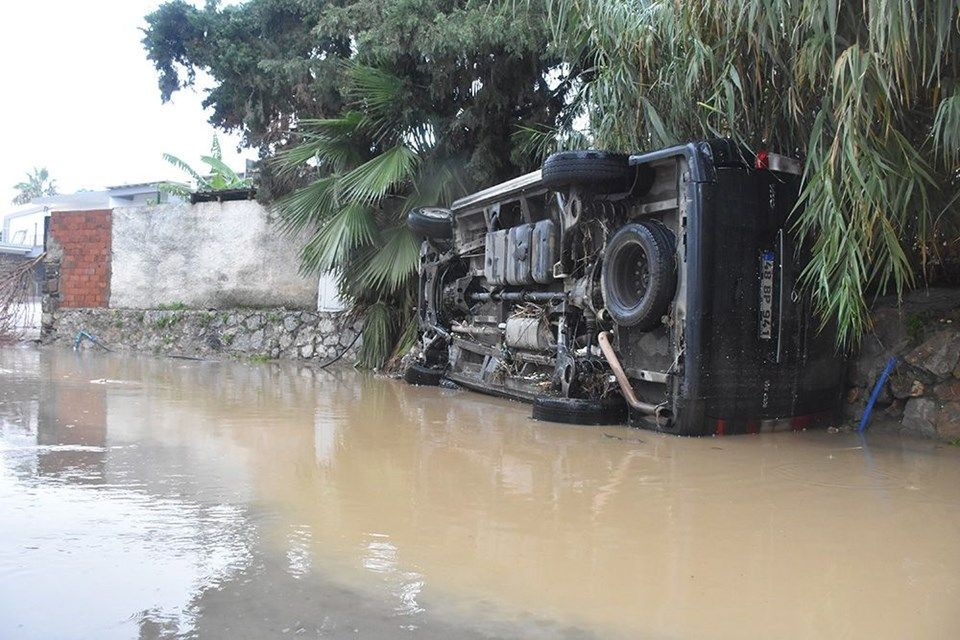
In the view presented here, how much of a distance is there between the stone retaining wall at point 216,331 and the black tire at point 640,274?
8.17 m

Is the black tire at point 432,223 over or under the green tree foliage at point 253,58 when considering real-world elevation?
under

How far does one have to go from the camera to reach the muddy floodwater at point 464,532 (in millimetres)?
2842

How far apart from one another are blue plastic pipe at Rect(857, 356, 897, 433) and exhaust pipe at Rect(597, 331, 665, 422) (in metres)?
1.77

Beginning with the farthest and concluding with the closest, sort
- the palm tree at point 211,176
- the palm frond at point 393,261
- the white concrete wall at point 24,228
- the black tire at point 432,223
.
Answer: the white concrete wall at point 24,228
the palm tree at point 211,176
the palm frond at point 393,261
the black tire at point 432,223

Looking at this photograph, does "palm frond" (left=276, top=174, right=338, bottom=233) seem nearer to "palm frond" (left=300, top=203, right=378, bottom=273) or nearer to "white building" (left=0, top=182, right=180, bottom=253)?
"palm frond" (left=300, top=203, right=378, bottom=273)

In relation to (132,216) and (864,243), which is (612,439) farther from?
(132,216)

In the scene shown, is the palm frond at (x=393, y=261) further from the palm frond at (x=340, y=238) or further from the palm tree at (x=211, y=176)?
the palm tree at (x=211, y=176)

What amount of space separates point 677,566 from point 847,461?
285 cm

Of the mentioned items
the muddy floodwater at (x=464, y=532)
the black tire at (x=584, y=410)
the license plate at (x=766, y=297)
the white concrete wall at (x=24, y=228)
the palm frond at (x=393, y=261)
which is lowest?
the muddy floodwater at (x=464, y=532)

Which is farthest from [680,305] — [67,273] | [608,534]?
[67,273]

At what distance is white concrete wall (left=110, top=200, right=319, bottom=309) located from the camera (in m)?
16.0

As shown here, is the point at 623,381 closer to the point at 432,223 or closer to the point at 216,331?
the point at 432,223

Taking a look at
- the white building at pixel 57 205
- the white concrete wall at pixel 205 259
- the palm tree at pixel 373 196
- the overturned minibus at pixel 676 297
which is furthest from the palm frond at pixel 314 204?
the white building at pixel 57 205

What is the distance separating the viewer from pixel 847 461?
18.9 feet
